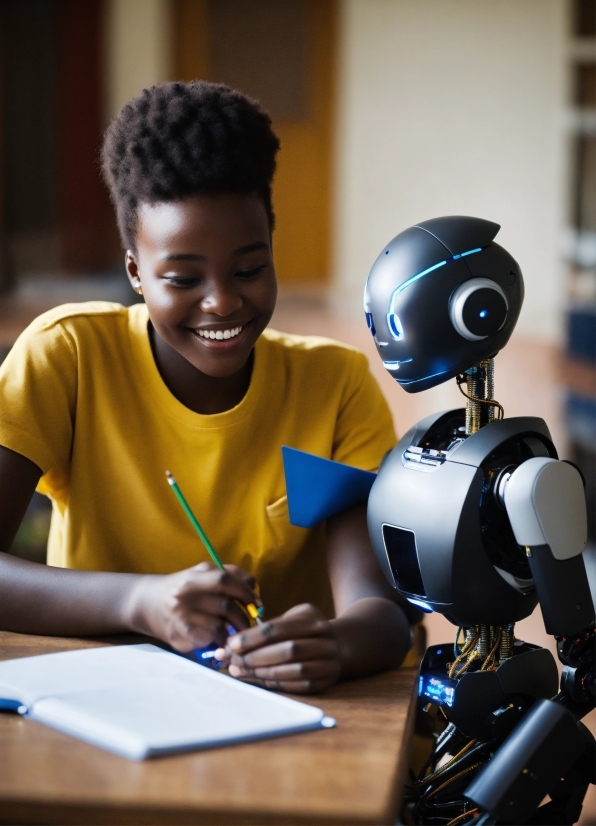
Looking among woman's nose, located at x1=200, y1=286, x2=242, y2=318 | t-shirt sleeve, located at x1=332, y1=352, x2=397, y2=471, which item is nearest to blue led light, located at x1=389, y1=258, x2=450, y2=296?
woman's nose, located at x1=200, y1=286, x2=242, y2=318

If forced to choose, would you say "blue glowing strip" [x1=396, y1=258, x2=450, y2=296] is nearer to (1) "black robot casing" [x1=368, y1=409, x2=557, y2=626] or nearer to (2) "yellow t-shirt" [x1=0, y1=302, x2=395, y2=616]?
(1) "black robot casing" [x1=368, y1=409, x2=557, y2=626]

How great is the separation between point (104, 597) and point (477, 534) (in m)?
0.35

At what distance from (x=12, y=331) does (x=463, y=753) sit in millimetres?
3891

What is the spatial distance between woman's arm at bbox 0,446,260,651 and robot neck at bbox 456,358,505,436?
226mm

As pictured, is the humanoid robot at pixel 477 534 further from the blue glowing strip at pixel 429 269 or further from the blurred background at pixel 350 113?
the blurred background at pixel 350 113

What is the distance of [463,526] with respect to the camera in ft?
2.53

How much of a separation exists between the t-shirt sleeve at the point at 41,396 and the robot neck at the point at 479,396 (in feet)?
1.51

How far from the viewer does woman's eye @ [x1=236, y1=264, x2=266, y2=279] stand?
1034 mm

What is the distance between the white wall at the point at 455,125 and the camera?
6770 mm

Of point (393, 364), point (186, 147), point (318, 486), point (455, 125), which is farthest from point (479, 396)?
point (455, 125)

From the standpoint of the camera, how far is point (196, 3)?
706 centimetres

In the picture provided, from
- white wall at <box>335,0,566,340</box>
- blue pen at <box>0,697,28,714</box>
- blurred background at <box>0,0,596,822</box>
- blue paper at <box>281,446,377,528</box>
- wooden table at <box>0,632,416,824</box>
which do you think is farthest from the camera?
white wall at <box>335,0,566,340</box>

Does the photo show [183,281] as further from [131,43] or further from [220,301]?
[131,43]

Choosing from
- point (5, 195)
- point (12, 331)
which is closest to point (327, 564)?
point (12, 331)
